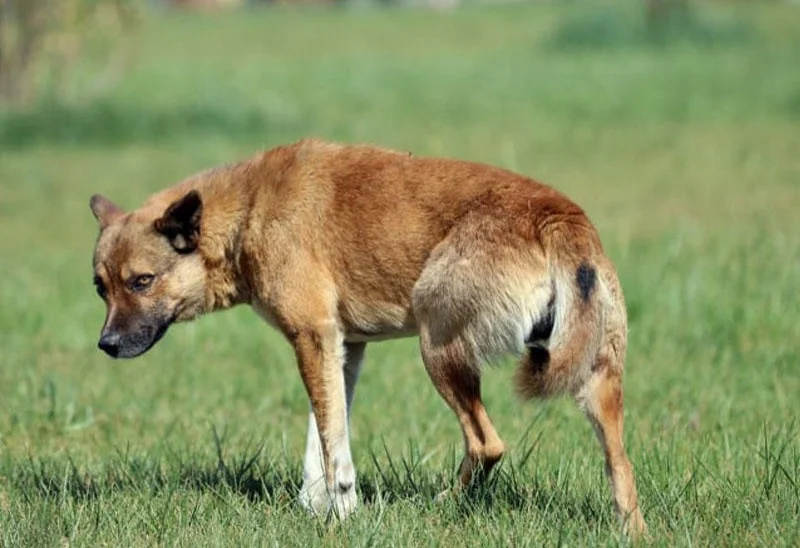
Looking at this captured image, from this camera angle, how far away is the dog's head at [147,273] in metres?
6.12

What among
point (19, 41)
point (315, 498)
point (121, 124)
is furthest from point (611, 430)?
point (121, 124)

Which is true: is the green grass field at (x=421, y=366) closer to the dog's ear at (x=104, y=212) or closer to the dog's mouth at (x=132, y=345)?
the dog's mouth at (x=132, y=345)

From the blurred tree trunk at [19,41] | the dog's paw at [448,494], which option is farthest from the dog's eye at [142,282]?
the blurred tree trunk at [19,41]

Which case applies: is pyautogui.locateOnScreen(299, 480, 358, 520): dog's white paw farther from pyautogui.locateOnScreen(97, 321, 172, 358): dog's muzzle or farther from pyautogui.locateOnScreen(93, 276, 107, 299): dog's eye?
pyautogui.locateOnScreen(93, 276, 107, 299): dog's eye

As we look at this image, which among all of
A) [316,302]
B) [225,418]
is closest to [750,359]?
[225,418]

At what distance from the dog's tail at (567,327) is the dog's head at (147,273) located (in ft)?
5.14

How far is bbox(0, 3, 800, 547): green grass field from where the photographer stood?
5.55 m

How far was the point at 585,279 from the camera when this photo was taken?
17.5 feet

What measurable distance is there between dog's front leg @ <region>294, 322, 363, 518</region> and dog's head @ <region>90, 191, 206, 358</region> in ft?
2.00

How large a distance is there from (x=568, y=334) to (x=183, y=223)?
180cm

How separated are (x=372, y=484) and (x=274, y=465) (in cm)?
45

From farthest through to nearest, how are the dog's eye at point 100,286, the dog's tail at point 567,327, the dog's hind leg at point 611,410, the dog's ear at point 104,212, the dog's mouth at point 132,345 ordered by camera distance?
the dog's ear at point 104,212, the dog's eye at point 100,286, the dog's mouth at point 132,345, the dog's hind leg at point 611,410, the dog's tail at point 567,327

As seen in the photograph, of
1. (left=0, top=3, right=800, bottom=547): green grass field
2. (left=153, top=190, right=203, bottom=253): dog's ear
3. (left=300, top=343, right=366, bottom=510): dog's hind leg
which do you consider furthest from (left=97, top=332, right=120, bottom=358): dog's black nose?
(left=300, top=343, right=366, bottom=510): dog's hind leg

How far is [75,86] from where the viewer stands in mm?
22922
